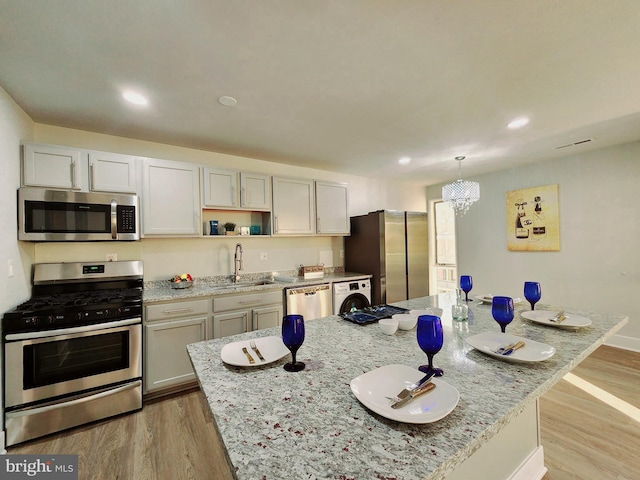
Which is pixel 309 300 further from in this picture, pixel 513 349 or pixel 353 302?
pixel 513 349

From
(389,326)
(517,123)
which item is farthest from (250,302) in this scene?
(517,123)

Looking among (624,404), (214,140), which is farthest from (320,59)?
(624,404)

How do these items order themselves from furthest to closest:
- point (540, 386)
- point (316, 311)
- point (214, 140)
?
point (316, 311) → point (214, 140) → point (540, 386)

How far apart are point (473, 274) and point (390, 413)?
188 inches

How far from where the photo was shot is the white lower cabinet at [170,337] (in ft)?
7.74

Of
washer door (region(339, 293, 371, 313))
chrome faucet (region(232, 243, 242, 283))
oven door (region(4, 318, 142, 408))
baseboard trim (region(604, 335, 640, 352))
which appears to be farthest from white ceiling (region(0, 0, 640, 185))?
baseboard trim (region(604, 335, 640, 352))

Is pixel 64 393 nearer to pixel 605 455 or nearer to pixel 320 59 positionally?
pixel 320 59

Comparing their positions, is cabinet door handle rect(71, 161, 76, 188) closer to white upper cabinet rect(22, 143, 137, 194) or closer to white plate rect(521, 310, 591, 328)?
white upper cabinet rect(22, 143, 137, 194)

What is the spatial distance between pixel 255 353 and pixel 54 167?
8.12 ft

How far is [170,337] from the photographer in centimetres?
245

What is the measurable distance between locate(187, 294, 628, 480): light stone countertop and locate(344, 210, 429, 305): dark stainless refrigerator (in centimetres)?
238

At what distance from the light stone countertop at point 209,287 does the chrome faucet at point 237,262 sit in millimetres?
69

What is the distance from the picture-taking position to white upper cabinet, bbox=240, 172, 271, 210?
3.18m

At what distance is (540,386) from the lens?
882 millimetres
